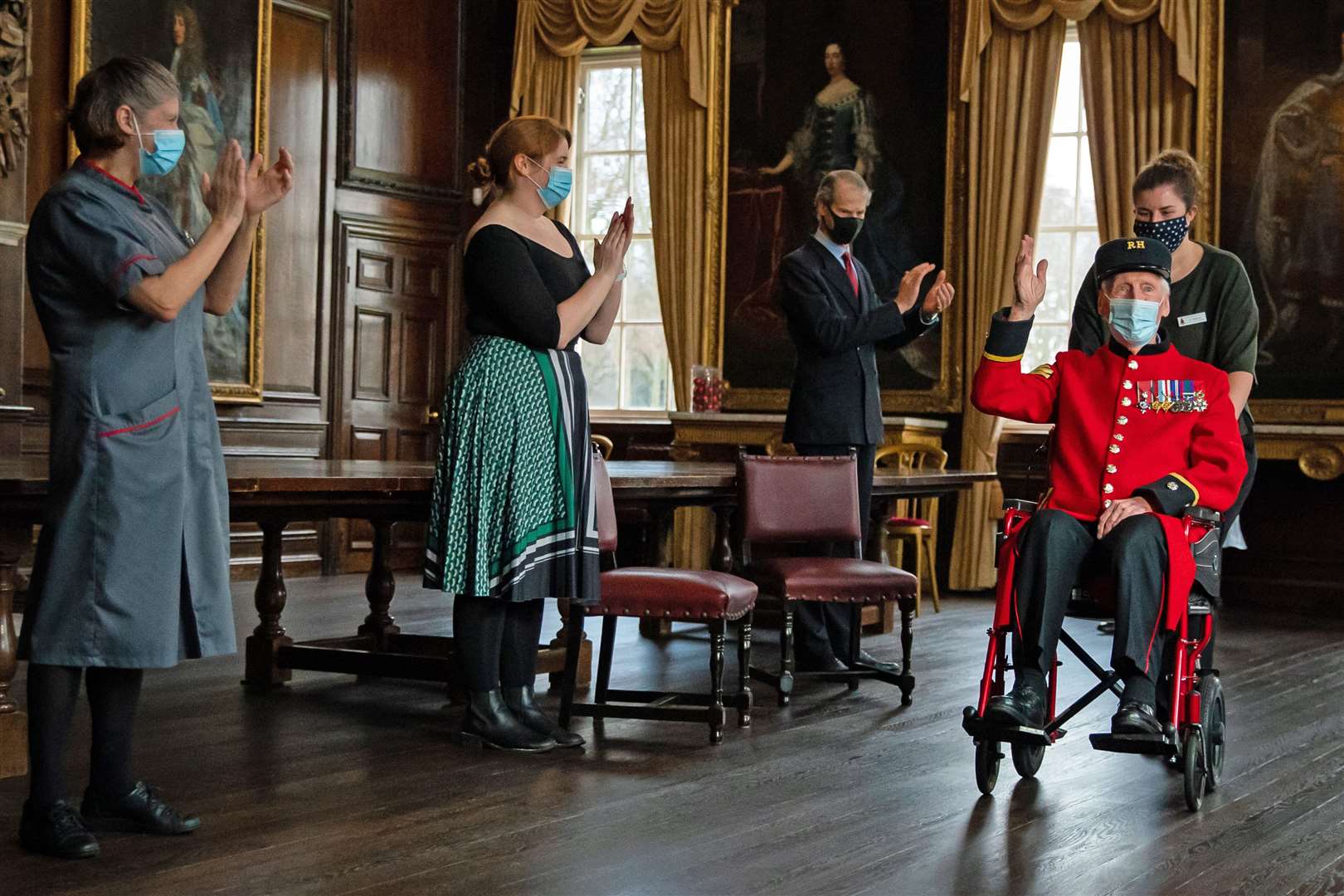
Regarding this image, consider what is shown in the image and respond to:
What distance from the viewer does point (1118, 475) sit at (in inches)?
133

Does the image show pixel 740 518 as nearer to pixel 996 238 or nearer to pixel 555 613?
pixel 555 613

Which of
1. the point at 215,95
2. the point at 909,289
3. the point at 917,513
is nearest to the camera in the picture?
the point at 909,289

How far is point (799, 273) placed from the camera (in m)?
4.96

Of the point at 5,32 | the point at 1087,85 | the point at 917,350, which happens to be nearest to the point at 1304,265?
the point at 1087,85

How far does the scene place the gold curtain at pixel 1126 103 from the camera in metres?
8.00

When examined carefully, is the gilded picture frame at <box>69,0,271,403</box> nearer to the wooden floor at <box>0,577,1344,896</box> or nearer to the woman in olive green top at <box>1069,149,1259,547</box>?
the wooden floor at <box>0,577,1344,896</box>

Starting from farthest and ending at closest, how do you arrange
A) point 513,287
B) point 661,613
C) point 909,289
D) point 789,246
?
point 789,246, point 909,289, point 661,613, point 513,287

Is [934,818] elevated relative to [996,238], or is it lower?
lower

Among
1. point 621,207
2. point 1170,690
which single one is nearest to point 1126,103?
point 621,207

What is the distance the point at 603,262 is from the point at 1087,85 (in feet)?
17.6

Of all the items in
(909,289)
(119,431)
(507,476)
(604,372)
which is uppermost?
(909,289)

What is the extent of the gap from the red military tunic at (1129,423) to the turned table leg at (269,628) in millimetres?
2294

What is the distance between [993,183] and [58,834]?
667 cm

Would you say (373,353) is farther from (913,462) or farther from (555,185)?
(555,185)
